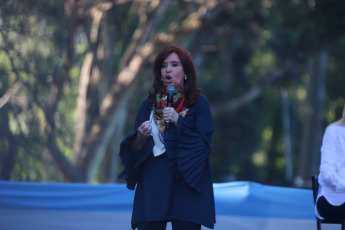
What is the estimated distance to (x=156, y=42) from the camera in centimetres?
1323

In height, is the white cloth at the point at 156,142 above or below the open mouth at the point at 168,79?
below

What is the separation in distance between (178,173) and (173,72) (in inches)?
25.0

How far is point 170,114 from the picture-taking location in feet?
11.9

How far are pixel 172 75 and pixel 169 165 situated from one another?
22.3 inches

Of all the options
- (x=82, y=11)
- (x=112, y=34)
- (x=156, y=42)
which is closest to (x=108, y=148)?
(x=112, y=34)

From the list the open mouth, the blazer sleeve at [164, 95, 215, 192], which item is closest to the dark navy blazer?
the blazer sleeve at [164, 95, 215, 192]

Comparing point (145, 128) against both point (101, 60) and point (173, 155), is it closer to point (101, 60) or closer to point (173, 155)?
point (173, 155)

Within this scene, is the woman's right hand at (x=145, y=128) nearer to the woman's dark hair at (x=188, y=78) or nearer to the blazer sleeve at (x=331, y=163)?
the woman's dark hair at (x=188, y=78)

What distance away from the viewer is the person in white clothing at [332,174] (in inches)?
179

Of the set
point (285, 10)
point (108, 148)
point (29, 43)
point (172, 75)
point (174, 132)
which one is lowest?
point (108, 148)

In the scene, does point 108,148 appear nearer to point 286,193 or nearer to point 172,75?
point 286,193

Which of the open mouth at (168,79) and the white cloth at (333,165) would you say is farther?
the white cloth at (333,165)

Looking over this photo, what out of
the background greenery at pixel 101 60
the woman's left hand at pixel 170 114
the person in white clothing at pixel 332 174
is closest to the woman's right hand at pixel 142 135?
the woman's left hand at pixel 170 114

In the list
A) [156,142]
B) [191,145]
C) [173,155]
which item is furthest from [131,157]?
[191,145]
